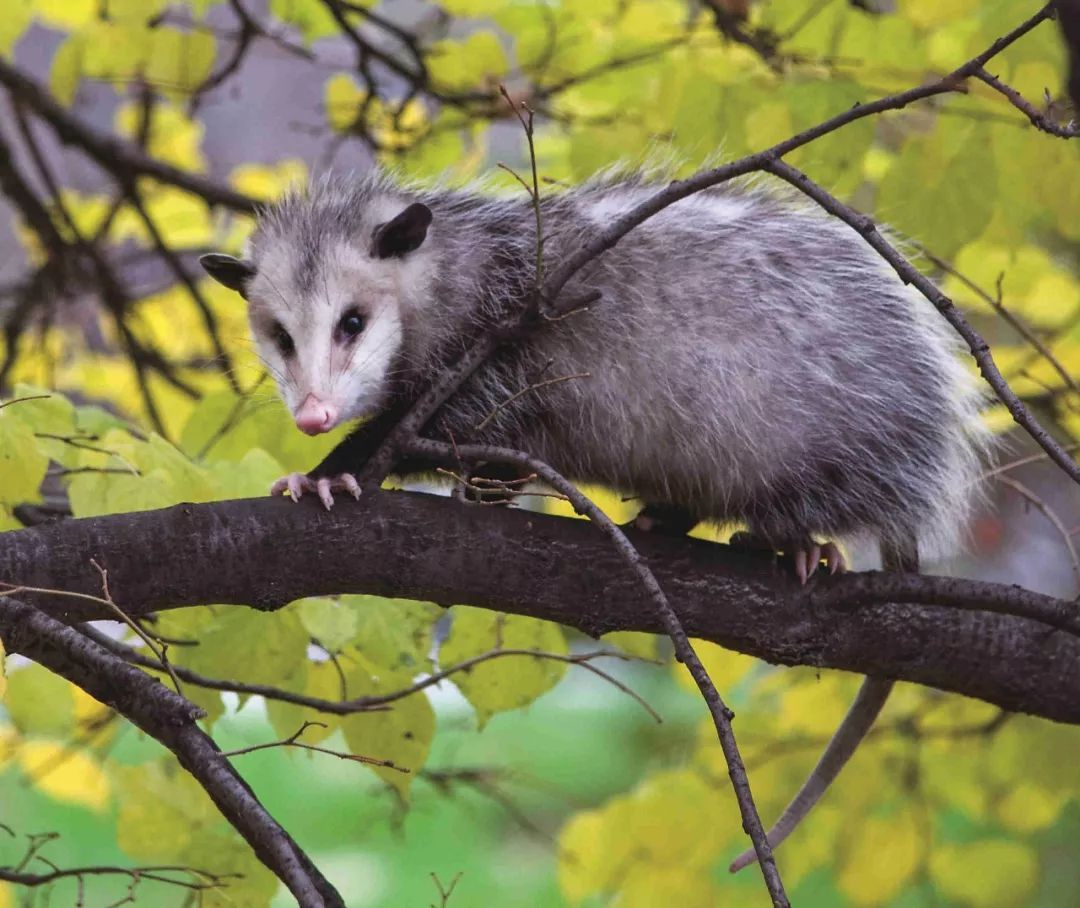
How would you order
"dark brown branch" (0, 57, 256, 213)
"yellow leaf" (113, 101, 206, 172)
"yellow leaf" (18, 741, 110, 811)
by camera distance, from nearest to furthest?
"yellow leaf" (18, 741, 110, 811) < "dark brown branch" (0, 57, 256, 213) < "yellow leaf" (113, 101, 206, 172)

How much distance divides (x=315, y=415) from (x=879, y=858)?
6.30ft

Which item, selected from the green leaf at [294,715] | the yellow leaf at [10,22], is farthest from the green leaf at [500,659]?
the yellow leaf at [10,22]

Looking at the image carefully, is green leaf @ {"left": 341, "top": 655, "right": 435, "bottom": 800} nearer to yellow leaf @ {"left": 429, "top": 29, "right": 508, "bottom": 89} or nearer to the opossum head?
the opossum head

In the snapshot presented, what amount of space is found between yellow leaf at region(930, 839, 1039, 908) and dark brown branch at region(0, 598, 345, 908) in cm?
227

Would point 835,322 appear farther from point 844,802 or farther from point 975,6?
point 844,802

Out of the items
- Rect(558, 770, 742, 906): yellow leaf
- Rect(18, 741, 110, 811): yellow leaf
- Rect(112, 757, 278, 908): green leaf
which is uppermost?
Rect(112, 757, 278, 908): green leaf

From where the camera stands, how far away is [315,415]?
88.9 inches

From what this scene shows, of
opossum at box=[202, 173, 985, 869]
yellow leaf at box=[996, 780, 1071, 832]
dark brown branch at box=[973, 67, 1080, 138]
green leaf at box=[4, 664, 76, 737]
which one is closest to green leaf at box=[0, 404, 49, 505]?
opossum at box=[202, 173, 985, 869]

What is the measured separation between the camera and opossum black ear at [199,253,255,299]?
2.68 metres

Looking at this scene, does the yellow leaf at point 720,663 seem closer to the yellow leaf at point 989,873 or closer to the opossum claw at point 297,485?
the yellow leaf at point 989,873

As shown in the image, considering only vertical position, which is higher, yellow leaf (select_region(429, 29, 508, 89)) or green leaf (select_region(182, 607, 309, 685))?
yellow leaf (select_region(429, 29, 508, 89))

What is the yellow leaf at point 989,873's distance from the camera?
3.50m

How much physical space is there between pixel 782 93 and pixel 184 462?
1322 millimetres

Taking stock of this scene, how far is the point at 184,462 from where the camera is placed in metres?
2.21
